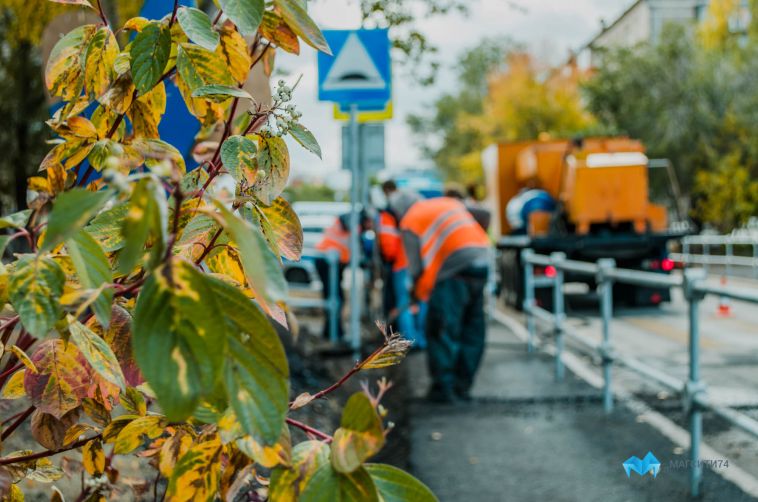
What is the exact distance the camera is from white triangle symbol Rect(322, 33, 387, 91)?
25.8ft

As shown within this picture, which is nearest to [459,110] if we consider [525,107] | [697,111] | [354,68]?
[525,107]

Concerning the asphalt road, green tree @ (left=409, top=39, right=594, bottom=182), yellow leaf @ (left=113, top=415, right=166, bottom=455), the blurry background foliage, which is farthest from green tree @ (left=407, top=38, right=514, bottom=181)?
yellow leaf @ (left=113, top=415, right=166, bottom=455)

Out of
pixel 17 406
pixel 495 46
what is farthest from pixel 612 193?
pixel 495 46

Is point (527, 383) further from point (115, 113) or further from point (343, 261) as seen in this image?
point (115, 113)

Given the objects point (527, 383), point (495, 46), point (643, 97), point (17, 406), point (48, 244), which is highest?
point (495, 46)

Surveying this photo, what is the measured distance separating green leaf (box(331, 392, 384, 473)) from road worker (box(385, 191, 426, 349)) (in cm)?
869

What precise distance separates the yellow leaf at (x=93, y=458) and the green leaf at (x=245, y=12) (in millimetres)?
741

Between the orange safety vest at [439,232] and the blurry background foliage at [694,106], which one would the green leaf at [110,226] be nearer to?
the orange safety vest at [439,232]

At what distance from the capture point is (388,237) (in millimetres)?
10727

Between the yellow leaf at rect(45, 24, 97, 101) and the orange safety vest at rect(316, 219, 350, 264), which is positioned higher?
the yellow leaf at rect(45, 24, 97, 101)

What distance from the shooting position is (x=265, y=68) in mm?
1618

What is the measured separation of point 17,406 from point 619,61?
113 ft

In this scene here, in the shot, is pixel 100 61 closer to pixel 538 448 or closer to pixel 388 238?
pixel 538 448

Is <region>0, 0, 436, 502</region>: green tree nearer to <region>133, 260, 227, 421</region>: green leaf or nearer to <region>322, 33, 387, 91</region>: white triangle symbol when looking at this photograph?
<region>133, 260, 227, 421</region>: green leaf
